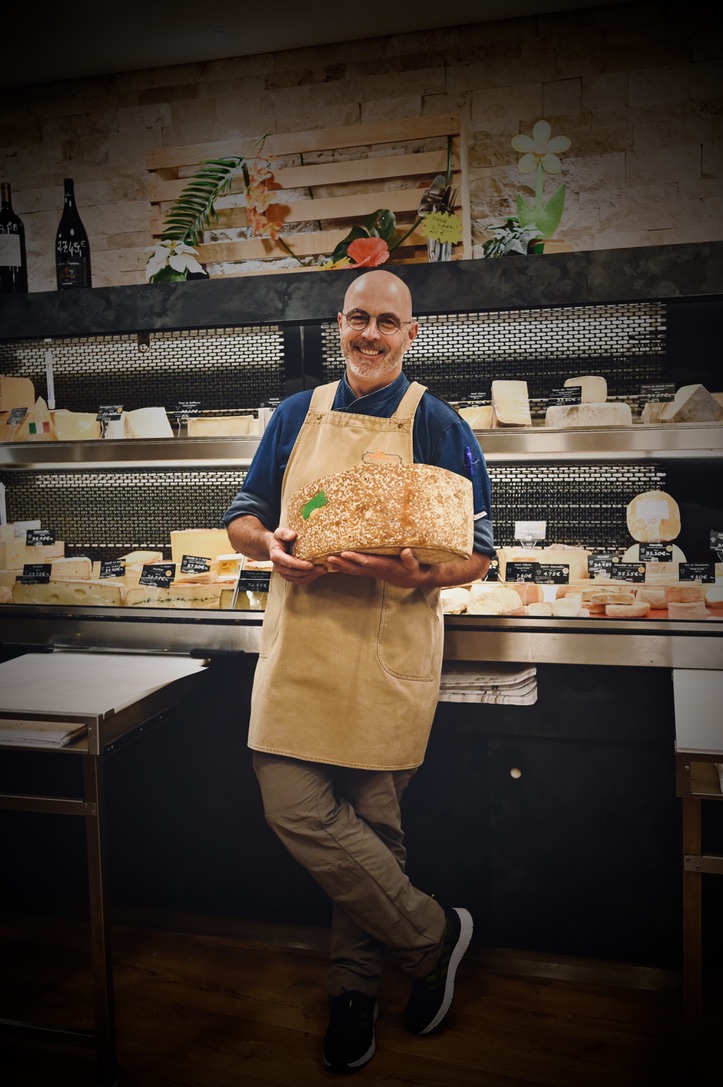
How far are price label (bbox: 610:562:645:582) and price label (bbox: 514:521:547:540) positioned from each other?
0.75ft

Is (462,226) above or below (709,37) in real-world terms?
below

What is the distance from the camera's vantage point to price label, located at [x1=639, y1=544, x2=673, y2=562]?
7.45 ft

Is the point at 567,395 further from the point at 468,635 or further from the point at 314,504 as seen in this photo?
the point at 314,504

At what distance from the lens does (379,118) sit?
2992 millimetres

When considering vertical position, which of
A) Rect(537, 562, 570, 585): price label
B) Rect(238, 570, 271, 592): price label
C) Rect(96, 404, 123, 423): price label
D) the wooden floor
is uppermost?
Rect(96, 404, 123, 423): price label

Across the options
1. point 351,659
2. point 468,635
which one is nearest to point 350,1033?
point 351,659

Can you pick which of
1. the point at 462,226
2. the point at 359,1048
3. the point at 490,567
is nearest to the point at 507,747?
the point at 490,567

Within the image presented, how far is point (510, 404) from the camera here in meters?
2.32

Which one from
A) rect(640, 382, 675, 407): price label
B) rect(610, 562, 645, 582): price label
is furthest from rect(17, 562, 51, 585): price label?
rect(640, 382, 675, 407): price label

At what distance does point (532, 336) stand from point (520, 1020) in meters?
1.88

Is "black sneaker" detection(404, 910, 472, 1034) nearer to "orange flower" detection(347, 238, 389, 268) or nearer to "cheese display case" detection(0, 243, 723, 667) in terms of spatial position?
"cheese display case" detection(0, 243, 723, 667)

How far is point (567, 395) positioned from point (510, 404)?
6.2 inches

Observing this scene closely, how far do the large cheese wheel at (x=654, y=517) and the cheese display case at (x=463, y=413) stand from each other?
11mm

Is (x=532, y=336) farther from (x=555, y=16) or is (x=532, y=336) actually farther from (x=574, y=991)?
(x=574, y=991)
